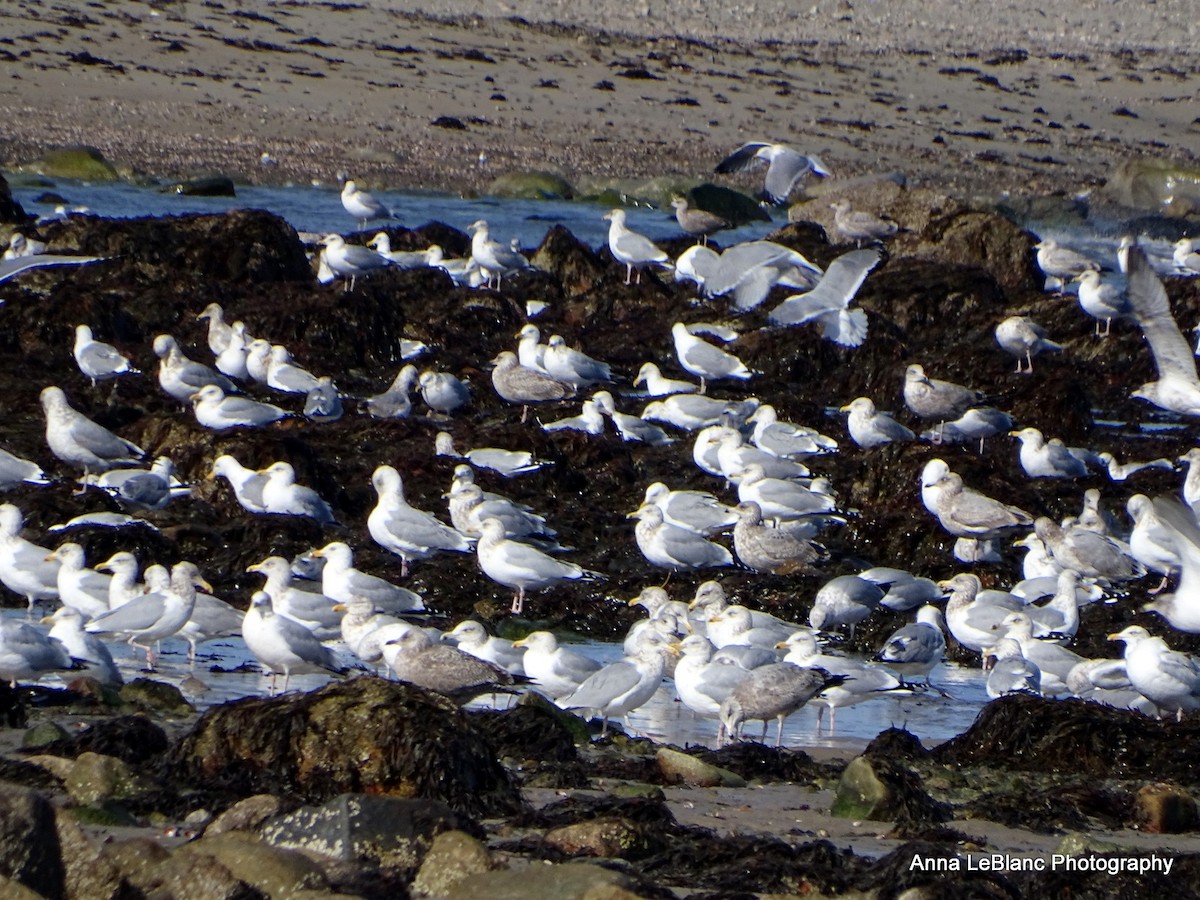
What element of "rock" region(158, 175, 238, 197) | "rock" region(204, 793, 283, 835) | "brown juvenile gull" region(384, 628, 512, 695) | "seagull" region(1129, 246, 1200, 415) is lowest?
"rock" region(158, 175, 238, 197)

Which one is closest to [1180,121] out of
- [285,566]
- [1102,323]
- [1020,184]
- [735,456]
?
[1020,184]

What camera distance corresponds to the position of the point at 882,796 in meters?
6.00

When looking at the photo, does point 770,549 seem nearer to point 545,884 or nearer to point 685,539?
point 685,539

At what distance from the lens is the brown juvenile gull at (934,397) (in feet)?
44.7

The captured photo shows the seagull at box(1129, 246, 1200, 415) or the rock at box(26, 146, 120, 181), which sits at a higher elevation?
the seagull at box(1129, 246, 1200, 415)

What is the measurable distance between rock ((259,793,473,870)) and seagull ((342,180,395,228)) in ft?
51.5

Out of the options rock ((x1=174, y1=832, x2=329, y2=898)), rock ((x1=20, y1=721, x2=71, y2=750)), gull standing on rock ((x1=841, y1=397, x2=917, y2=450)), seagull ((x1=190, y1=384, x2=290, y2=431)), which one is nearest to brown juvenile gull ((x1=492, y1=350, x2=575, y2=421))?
seagull ((x1=190, y1=384, x2=290, y2=431))

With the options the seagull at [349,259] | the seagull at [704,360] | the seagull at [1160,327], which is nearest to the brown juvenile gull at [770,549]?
the seagull at [1160,327]

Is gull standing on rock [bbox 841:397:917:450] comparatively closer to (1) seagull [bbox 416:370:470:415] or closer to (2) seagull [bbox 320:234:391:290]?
(1) seagull [bbox 416:370:470:415]

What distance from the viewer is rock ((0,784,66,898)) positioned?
4.23 metres

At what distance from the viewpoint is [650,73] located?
3056 centimetres

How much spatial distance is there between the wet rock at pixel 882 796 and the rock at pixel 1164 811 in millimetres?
698

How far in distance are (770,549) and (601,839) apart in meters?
5.54

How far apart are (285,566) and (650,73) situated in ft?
73.6
